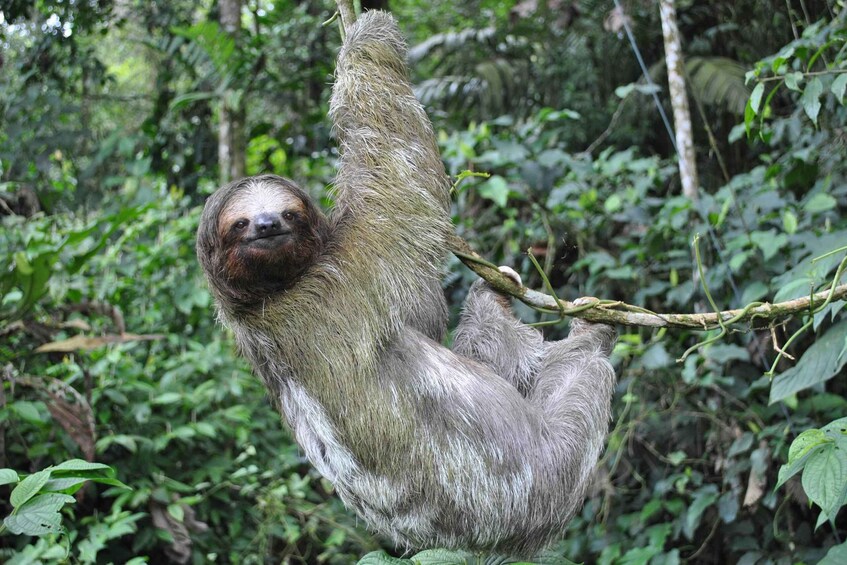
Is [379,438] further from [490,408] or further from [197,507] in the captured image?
[197,507]

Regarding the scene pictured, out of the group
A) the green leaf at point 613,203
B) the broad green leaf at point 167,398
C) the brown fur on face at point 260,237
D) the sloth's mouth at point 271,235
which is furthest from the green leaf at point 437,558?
the green leaf at point 613,203

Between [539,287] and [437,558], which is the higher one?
[539,287]

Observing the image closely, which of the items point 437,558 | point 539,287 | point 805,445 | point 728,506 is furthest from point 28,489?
point 539,287

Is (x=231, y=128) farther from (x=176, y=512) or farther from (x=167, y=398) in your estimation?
(x=176, y=512)

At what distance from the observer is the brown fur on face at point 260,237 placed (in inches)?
182

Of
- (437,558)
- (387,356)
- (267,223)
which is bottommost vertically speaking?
(437,558)

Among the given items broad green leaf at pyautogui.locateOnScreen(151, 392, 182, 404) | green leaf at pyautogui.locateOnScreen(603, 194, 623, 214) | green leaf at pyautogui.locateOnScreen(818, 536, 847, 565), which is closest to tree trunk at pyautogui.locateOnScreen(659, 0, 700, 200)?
green leaf at pyautogui.locateOnScreen(603, 194, 623, 214)

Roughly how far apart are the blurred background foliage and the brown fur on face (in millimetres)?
1052

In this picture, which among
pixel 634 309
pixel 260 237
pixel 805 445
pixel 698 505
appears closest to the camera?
pixel 805 445

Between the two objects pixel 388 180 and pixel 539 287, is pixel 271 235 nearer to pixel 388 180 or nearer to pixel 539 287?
pixel 388 180

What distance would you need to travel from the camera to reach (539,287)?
30.2 feet

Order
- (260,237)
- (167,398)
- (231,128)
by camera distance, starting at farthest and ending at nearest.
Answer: (231,128) → (167,398) → (260,237)

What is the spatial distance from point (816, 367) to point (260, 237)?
3836 mm

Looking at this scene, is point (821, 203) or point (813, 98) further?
point (821, 203)
